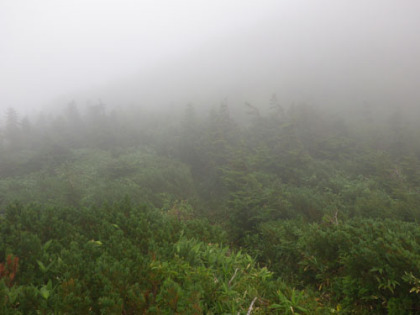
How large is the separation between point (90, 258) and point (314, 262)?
468cm

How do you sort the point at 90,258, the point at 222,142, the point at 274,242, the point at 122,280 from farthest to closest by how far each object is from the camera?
the point at 222,142
the point at 274,242
the point at 90,258
the point at 122,280

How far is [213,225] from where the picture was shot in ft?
27.3

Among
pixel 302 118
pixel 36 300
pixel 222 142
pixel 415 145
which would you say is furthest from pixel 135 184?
pixel 415 145

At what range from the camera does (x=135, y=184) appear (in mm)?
12727

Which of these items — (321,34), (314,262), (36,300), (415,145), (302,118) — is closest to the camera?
(36,300)

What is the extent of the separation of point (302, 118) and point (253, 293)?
70.6 feet

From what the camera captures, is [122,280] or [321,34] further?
[321,34]

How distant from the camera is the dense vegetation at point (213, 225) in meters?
2.83

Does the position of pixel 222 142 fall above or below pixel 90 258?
below

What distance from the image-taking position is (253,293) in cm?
337

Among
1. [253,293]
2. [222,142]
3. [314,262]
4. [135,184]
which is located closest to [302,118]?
[222,142]

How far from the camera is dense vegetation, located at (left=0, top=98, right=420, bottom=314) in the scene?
9.29 ft

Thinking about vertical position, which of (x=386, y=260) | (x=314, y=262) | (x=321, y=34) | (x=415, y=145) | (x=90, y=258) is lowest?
(x=415, y=145)

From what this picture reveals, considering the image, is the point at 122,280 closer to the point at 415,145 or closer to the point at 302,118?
the point at 302,118
